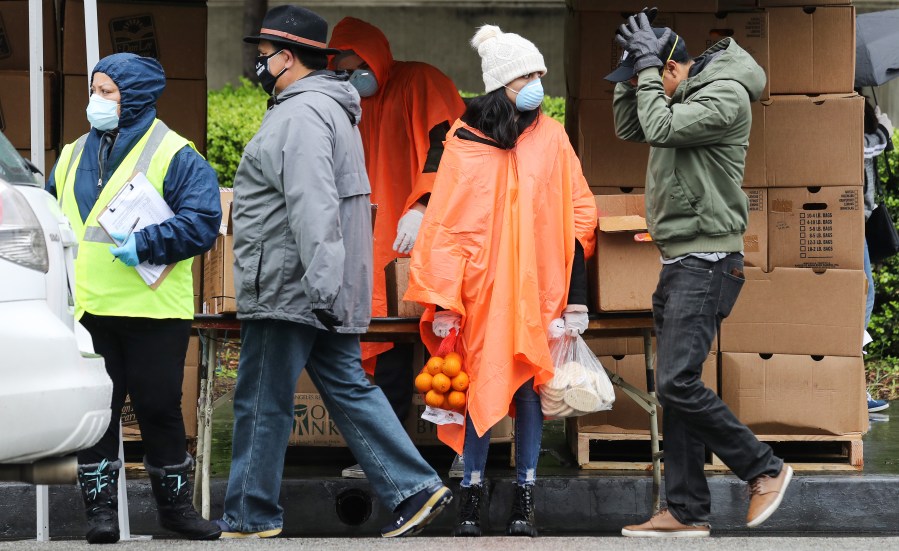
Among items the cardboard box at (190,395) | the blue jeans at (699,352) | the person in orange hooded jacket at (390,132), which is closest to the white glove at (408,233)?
the person in orange hooded jacket at (390,132)

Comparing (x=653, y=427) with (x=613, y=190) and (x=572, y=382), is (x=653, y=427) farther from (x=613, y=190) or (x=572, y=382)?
(x=613, y=190)

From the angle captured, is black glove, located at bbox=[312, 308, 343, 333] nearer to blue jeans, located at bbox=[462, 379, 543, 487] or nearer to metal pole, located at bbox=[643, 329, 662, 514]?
blue jeans, located at bbox=[462, 379, 543, 487]

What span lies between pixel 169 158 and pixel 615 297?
1.85m

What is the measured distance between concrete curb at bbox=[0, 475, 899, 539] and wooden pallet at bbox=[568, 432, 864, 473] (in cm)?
19

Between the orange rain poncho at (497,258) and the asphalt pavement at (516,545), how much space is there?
70 cm

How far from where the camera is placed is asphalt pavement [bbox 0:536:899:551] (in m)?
4.54

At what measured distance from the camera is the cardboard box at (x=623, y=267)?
558 centimetres

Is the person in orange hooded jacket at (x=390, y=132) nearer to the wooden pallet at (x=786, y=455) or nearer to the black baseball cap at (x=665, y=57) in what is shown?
the wooden pallet at (x=786, y=455)

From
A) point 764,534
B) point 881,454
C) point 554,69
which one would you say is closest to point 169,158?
point 764,534

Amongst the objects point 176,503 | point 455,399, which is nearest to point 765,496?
point 455,399

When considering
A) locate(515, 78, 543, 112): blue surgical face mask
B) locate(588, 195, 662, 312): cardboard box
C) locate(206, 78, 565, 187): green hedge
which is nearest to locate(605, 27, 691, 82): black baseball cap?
locate(515, 78, 543, 112): blue surgical face mask

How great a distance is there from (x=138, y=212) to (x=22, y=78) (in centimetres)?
187

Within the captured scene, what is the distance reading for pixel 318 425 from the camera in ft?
21.1

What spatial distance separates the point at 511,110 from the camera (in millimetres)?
5422
